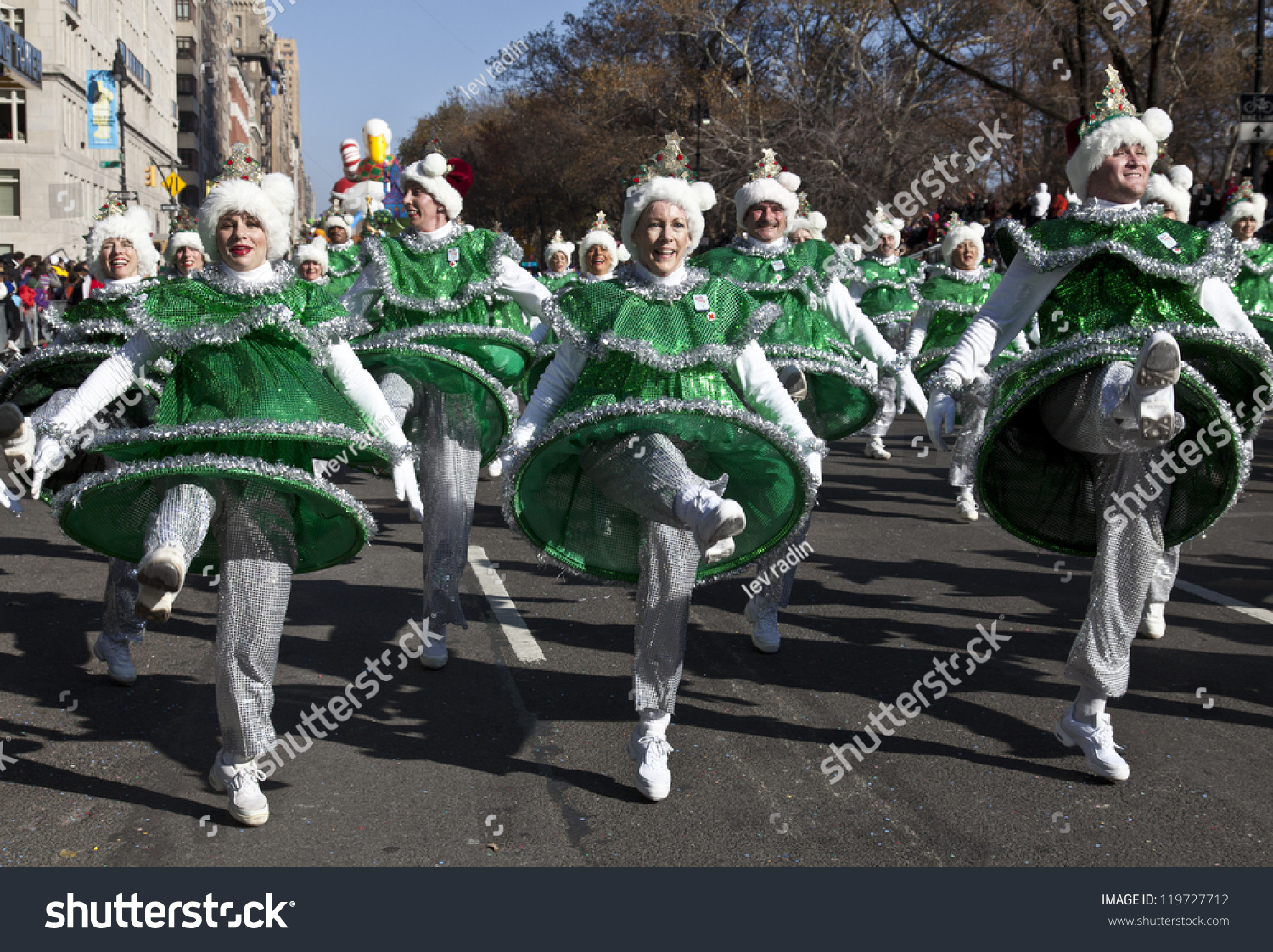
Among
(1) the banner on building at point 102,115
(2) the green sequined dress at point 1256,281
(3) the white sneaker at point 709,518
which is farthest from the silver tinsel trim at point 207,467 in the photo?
(1) the banner on building at point 102,115

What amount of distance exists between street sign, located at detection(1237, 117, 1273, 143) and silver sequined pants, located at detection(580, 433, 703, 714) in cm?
1377

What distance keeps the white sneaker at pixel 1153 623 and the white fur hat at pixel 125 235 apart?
5.17 m

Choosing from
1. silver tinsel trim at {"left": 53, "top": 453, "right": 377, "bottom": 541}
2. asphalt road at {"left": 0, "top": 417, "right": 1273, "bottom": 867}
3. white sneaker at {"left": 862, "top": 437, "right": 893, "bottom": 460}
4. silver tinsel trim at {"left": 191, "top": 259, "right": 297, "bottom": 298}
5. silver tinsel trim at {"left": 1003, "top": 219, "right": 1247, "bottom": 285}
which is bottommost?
asphalt road at {"left": 0, "top": 417, "right": 1273, "bottom": 867}

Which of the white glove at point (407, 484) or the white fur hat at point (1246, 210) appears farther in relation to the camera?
the white fur hat at point (1246, 210)

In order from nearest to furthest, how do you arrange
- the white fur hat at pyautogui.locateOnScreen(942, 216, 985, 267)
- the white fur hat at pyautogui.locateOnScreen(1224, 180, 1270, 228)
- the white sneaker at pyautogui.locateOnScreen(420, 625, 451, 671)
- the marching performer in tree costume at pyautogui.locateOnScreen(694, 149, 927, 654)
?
the white sneaker at pyautogui.locateOnScreen(420, 625, 451, 671)
the marching performer in tree costume at pyautogui.locateOnScreen(694, 149, 927, 654)
the white fur hat at pyautogui.locateOnScreen(1224, 180, 1270, 228)
the white fur hat at pyautogui.locateOnScreen(942, 216, 985, 267)

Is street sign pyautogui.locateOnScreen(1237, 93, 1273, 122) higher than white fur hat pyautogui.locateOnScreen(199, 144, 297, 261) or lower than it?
higher

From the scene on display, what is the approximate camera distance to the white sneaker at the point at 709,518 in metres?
3.47

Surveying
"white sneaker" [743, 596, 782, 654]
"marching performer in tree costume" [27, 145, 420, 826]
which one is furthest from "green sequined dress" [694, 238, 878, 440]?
"marching performer in tree costume" [27, 145, 420, 826]

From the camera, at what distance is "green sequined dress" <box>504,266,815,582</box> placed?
384 cm

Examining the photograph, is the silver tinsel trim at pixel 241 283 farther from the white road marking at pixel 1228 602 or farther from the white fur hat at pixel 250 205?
the white road marking at pixel 1228 602

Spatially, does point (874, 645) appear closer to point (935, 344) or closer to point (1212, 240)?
point (1212, 240)

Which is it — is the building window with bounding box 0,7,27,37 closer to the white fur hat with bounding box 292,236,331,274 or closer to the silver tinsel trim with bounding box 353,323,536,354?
the white fur hat with bounding box 292,236,331,274

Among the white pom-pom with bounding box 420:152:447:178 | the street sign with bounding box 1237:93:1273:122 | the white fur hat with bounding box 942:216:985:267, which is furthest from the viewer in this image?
the street sign with bounding box 1237:93:1273:122

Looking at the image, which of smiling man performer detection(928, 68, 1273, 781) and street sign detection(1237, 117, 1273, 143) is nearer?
smiling man performer detection(928, 68, 1273, 781)
